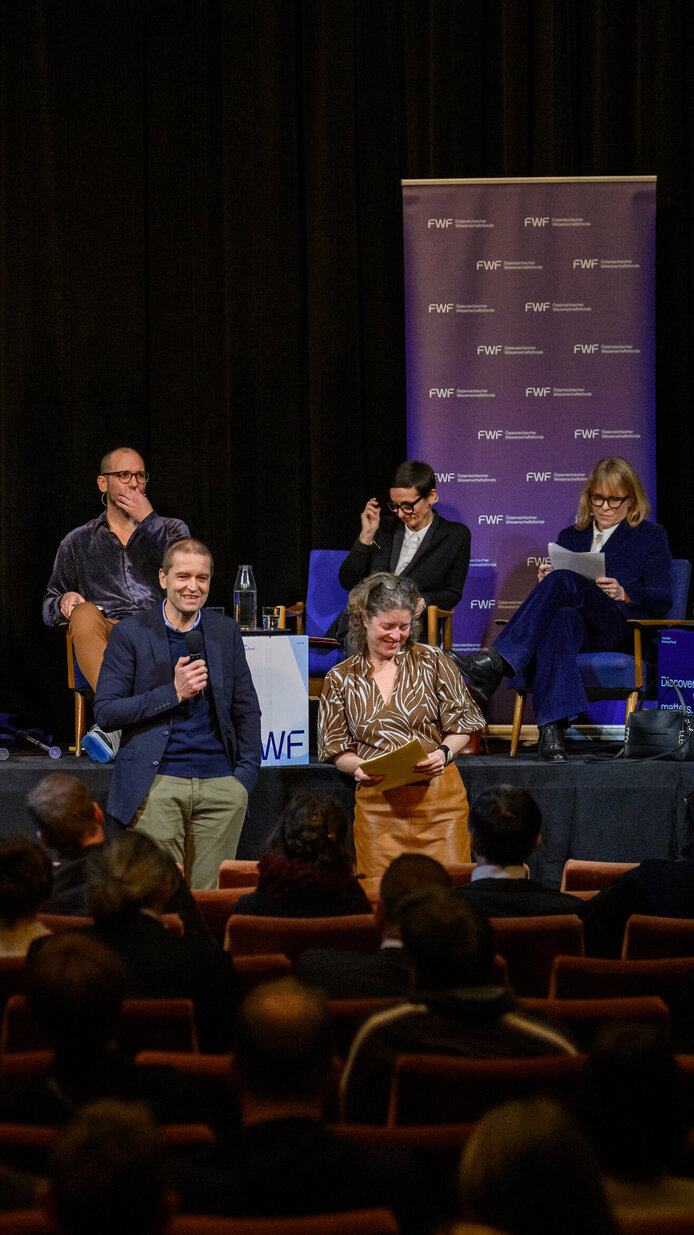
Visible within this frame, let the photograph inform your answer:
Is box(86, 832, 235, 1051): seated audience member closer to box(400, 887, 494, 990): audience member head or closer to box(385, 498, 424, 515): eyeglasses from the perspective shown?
box(400, 887, 494, 990): audience member head

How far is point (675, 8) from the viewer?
235 inches

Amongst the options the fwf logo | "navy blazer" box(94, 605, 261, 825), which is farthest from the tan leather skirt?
the fwf logo

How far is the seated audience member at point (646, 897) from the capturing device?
7.98 ft

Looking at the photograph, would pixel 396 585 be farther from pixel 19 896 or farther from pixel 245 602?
pixel 19 896

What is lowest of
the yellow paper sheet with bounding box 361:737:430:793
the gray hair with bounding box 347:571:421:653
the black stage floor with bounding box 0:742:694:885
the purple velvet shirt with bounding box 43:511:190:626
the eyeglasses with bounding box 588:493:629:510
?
the black stage floor with bounding box 0:742:694:885

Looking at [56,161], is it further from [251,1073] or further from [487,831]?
[251,1073]

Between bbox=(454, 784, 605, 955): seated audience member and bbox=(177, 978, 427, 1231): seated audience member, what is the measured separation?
1034 mm

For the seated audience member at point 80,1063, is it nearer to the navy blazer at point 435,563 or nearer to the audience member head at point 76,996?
the audience member head at point 76,996

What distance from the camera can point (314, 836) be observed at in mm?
2471

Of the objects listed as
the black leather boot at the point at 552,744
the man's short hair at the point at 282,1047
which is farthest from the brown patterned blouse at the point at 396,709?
the man's short hair at the point at 282,1047

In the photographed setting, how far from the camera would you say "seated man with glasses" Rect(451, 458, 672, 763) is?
14.9 ft

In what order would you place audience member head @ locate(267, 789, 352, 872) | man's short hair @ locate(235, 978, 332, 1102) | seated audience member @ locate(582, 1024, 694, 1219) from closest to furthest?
seated audience member @ locate(582, 1024, 694, 1219) < man's short hair @ locate(235, 978, 332, 1102) < audience member head @ locate(267, 789, 352, 872)

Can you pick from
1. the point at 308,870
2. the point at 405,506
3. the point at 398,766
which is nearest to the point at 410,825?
the point at 398,766

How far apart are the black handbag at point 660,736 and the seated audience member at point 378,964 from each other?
256 centimetres
